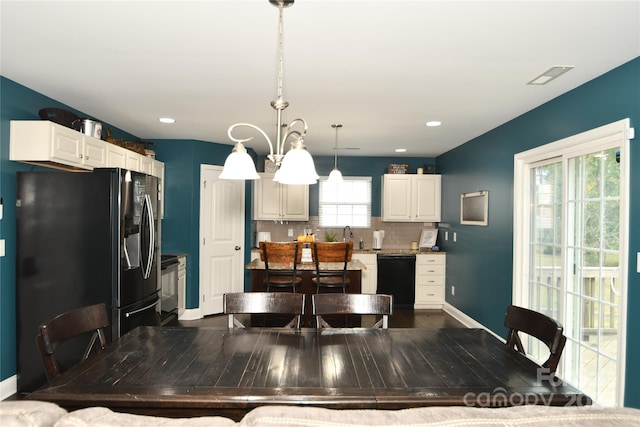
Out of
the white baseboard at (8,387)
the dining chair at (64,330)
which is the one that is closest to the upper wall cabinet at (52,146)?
the dining chair at (64,330)

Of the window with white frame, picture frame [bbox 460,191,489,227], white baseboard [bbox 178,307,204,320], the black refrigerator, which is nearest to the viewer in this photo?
the black refrigerator

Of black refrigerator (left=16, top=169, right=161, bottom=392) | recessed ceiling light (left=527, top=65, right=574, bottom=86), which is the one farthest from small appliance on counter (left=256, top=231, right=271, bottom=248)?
recessed ceiling light (left=527, top=65, right=574, bottom=86)

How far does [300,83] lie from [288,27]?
90 centimetres

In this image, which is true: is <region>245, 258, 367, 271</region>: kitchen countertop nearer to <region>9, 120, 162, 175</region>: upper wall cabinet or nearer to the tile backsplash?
<region>9, 120, 162, 175</region>: upper wall cabinet

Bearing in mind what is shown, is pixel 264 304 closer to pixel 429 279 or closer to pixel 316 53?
pixel 316 53

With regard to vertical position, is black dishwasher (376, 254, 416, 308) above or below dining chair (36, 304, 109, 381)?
below

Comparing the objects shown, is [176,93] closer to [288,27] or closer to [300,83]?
[300,83]

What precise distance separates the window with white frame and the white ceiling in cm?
303

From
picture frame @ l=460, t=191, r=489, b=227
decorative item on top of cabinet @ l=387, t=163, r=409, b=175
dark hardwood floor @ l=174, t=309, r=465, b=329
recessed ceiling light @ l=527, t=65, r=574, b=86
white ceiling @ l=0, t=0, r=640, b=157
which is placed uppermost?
white ceiling @ l=0, t=0, r=640, b=157

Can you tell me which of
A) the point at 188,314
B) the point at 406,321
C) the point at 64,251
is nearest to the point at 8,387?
the point at 64,251

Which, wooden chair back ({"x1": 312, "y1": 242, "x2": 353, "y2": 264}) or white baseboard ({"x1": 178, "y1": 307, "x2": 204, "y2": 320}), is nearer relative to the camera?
wooden chair back ({"x1": 312, "y1": 242, "x2": 353, "y2": 264})

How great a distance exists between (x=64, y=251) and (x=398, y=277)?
14.8 ft

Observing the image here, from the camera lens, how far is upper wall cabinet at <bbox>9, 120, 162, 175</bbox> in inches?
116

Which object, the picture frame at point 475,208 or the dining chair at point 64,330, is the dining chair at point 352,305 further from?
the picture frame at point 475,208
